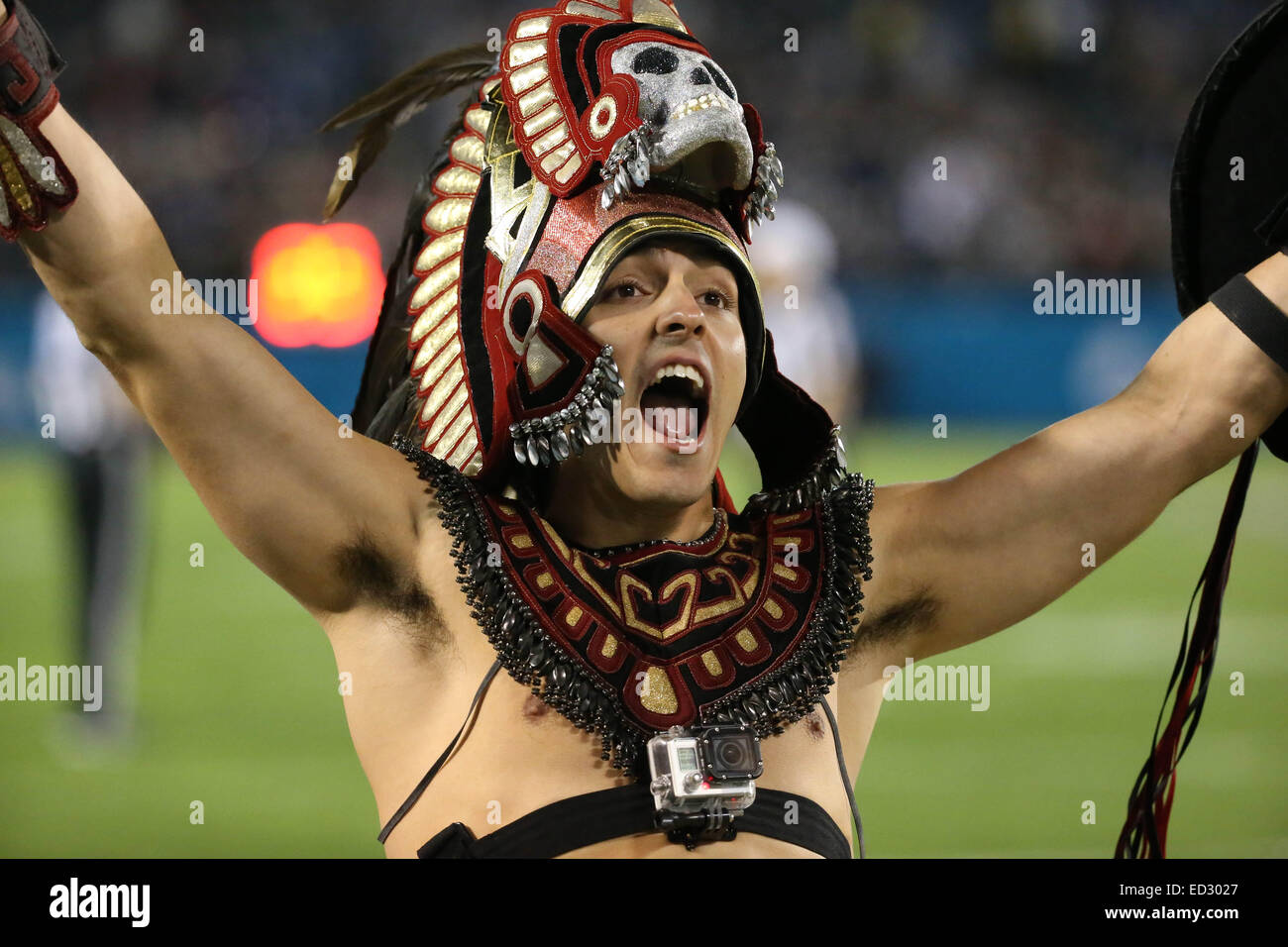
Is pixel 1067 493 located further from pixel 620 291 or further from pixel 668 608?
pixel 620 291

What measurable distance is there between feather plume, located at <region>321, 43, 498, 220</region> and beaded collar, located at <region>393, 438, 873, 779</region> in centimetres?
65

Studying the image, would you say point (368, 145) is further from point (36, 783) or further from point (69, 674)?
point (69, 674)

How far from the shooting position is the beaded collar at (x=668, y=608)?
2.22 metres

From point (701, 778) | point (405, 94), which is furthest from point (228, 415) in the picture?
point (405, 94)

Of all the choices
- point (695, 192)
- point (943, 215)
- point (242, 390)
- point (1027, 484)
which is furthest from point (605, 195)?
point (943, 215)

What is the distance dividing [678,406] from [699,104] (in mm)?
443

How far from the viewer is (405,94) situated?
2820mm

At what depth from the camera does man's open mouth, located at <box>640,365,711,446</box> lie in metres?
2.30

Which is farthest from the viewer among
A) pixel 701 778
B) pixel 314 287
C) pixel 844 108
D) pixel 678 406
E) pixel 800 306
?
pixel 844 108

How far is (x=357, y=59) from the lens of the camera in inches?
416

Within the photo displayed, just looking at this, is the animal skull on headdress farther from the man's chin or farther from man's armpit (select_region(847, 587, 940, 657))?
man's armpit (select_region(847, 587, 940, 657))

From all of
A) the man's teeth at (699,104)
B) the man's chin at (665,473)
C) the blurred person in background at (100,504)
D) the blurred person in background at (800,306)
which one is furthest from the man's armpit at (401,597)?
the blurred person in background at (800,306)

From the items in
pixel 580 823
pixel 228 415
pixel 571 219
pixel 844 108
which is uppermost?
pixel 844 108
